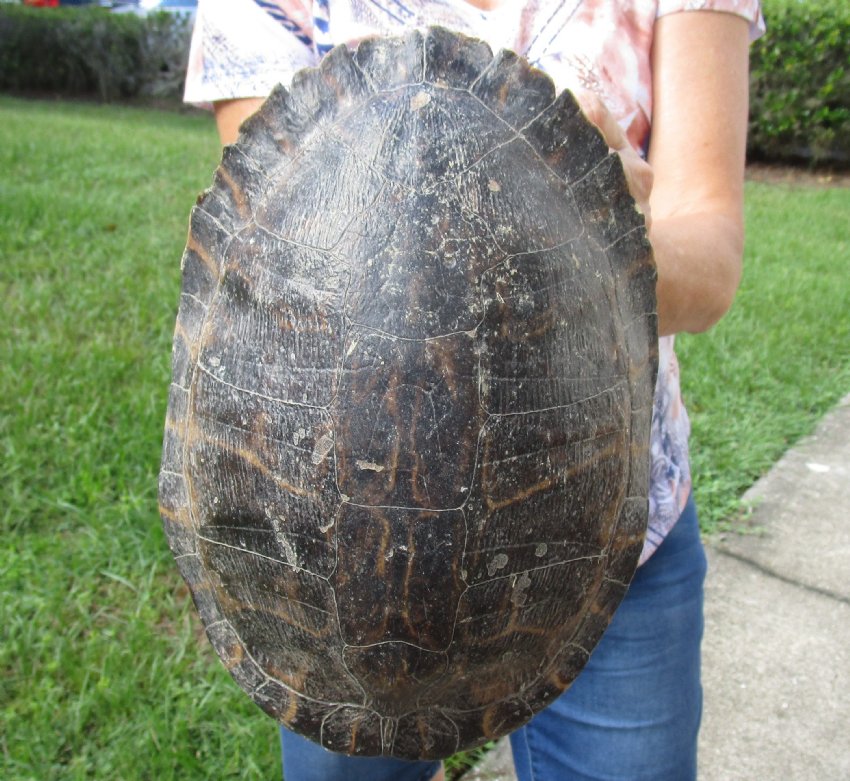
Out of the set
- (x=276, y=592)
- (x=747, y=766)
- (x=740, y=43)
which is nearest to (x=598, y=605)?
(x=276, y=592)

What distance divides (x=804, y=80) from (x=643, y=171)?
7.10 meters

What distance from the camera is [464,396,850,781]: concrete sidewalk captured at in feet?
5.92

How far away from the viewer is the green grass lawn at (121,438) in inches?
65.0

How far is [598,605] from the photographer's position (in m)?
1.01

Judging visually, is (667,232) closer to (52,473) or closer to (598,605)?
(598,605)

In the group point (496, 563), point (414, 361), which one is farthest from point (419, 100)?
point (496, 563)

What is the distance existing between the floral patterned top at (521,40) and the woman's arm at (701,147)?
3 cm

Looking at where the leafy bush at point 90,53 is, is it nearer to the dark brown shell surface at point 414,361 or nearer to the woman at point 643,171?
the woman at point 643,171

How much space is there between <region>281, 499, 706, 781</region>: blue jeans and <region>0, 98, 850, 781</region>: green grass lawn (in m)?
0.46

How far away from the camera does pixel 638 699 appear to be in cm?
123

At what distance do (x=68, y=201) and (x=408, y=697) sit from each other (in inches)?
158

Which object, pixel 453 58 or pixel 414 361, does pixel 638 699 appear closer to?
pixel 414 361

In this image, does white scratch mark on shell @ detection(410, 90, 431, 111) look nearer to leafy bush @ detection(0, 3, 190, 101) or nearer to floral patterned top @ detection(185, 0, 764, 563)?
floral patterned top @ detection(185, 0, 764, 563)

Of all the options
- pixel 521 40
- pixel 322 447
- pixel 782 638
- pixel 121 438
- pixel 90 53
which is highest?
pixel 90 53
